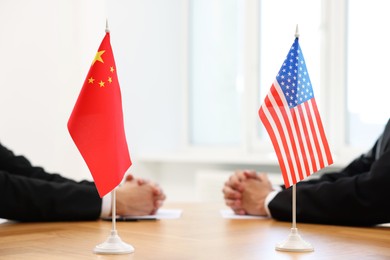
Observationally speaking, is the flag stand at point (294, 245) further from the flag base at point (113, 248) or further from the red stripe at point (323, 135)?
the flag base at point (113, 248)

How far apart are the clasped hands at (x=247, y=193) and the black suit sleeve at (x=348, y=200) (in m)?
0.17

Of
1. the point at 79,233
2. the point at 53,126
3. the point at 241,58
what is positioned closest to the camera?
the point at 79,233

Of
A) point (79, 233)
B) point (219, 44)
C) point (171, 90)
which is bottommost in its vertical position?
point (79, 233)

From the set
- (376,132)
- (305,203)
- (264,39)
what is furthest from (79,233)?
(264,39)

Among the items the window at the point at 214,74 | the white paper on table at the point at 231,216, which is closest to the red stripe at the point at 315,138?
the white paper on table at the point at 231,216

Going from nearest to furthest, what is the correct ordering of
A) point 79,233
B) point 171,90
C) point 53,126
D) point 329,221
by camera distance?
point 79,233
point 329,221
point 53,126
point 171,90

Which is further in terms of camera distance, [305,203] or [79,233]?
[305,203]

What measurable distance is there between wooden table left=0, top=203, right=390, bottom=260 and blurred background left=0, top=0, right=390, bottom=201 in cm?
233

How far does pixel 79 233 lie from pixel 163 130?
143 inches

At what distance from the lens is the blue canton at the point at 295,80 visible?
1.49 meters

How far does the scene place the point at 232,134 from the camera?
520 centimetres

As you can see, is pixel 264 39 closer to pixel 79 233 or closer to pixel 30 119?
pixel 30 119

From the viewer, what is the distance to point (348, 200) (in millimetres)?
1883

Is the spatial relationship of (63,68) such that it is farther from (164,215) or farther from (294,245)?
Answer: (294,245)
